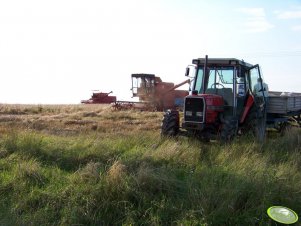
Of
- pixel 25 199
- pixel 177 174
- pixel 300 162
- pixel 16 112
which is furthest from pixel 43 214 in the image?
pixel 16 112

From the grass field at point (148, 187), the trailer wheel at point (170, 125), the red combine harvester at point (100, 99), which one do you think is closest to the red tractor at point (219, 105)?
the trailer wheel at point (170, 125)

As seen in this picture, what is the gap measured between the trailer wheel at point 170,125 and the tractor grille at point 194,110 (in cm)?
38

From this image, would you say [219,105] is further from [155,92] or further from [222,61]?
[155,92]

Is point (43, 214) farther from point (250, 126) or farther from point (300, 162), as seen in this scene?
point (250, 126)

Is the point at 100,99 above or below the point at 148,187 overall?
above

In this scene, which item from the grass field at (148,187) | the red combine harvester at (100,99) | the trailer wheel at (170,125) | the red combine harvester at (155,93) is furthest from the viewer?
the red combine harvester at (100,99)

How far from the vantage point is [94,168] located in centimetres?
748

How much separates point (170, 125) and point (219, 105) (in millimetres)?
1548

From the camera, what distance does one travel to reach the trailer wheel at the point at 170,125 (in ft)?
40.6

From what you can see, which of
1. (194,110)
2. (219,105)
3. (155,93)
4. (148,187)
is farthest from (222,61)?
(155,93)

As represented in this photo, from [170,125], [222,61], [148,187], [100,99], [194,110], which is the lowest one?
[148,187]

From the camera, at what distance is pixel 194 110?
40.0ft

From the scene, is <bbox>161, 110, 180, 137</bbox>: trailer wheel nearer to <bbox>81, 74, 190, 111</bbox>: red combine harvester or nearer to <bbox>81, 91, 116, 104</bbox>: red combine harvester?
<bbox>81, 74, 190, 111</bbox>: red combine harvester

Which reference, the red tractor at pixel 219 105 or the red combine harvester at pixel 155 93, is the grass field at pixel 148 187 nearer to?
the red tractor at pixel 219 105
